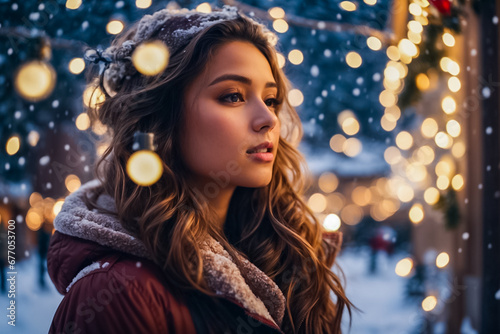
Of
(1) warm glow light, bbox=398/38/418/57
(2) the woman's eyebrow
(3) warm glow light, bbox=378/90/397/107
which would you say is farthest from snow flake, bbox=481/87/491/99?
(2) the woman's eyebrow

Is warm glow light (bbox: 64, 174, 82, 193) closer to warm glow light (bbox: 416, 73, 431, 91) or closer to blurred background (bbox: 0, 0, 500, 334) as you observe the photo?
blurred background (bbox: 0, 0, 500, 334)

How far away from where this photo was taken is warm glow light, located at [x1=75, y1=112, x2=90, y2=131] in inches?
69.8

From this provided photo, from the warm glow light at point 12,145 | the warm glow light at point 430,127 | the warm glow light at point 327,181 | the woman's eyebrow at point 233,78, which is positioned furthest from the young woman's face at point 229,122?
the warm glow light at point 327,181

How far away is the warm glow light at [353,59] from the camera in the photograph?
8.75 feet

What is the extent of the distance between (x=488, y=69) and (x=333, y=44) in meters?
0.93

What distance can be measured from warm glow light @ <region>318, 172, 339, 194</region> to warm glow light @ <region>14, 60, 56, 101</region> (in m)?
3.87

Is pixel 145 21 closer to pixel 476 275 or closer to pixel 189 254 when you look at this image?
pixel 189 254

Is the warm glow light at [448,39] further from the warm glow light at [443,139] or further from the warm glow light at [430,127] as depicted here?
the warm glow light at [430,127]

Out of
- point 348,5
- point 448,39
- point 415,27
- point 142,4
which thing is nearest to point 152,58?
point 142,4

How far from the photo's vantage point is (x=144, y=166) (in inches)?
49.9

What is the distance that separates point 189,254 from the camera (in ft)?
3.94

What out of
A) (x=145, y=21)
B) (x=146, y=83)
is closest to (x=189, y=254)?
(x=146, y=83)

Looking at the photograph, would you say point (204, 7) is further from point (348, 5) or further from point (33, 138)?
point (33, 138)

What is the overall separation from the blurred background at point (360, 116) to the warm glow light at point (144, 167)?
0.44 m
